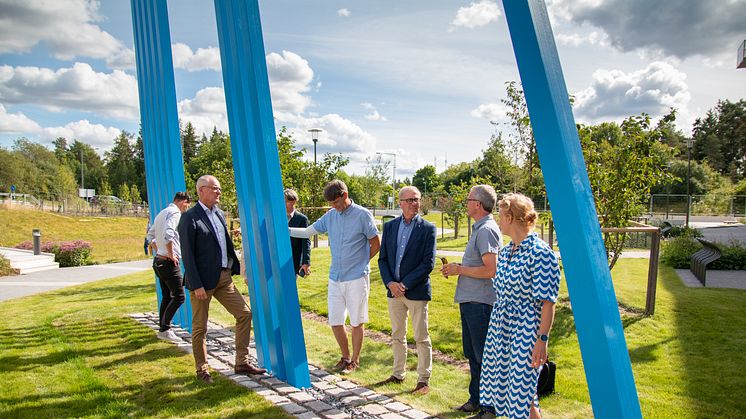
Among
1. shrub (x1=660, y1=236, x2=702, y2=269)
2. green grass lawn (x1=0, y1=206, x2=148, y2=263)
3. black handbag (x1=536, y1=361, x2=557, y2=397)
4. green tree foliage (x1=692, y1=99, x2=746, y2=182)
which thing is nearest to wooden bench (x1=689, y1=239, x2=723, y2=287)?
shrub (x1=660, y1=236, x2=702, y2=269)

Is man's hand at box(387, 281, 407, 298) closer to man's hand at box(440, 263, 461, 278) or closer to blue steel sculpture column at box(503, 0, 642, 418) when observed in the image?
man's hand at box(440, 263, 461, 278)

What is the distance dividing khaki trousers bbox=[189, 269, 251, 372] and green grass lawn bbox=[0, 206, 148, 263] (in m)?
17.6

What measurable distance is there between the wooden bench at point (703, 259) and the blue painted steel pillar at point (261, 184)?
10.7m

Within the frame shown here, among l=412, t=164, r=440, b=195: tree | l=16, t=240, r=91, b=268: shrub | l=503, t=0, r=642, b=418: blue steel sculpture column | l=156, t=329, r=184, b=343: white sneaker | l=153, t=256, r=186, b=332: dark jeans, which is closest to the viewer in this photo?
l=503, t=0, r=642, b=418: blue steel sculpture column

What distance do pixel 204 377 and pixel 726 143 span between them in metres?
75.7

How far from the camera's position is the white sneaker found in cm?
681

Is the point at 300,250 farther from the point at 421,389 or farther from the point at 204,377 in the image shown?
the point at 421,389

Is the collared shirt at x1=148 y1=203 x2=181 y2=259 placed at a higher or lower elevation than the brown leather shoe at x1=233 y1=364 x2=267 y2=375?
higher

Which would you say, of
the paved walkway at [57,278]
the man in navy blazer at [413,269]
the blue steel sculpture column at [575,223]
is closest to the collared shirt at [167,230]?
the man in navy blazer at [413,269]

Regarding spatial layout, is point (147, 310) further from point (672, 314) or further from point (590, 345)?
point (672, 314)

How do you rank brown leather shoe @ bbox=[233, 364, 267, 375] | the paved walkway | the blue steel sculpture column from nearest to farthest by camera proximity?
the blue steel sculpture column
brown leather shoe @ bbox=[233, 364, 267, 375]
the paved walkway

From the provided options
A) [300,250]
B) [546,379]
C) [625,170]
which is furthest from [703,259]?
[300,250]

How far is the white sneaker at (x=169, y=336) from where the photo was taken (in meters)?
6.81

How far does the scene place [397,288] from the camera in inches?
190
